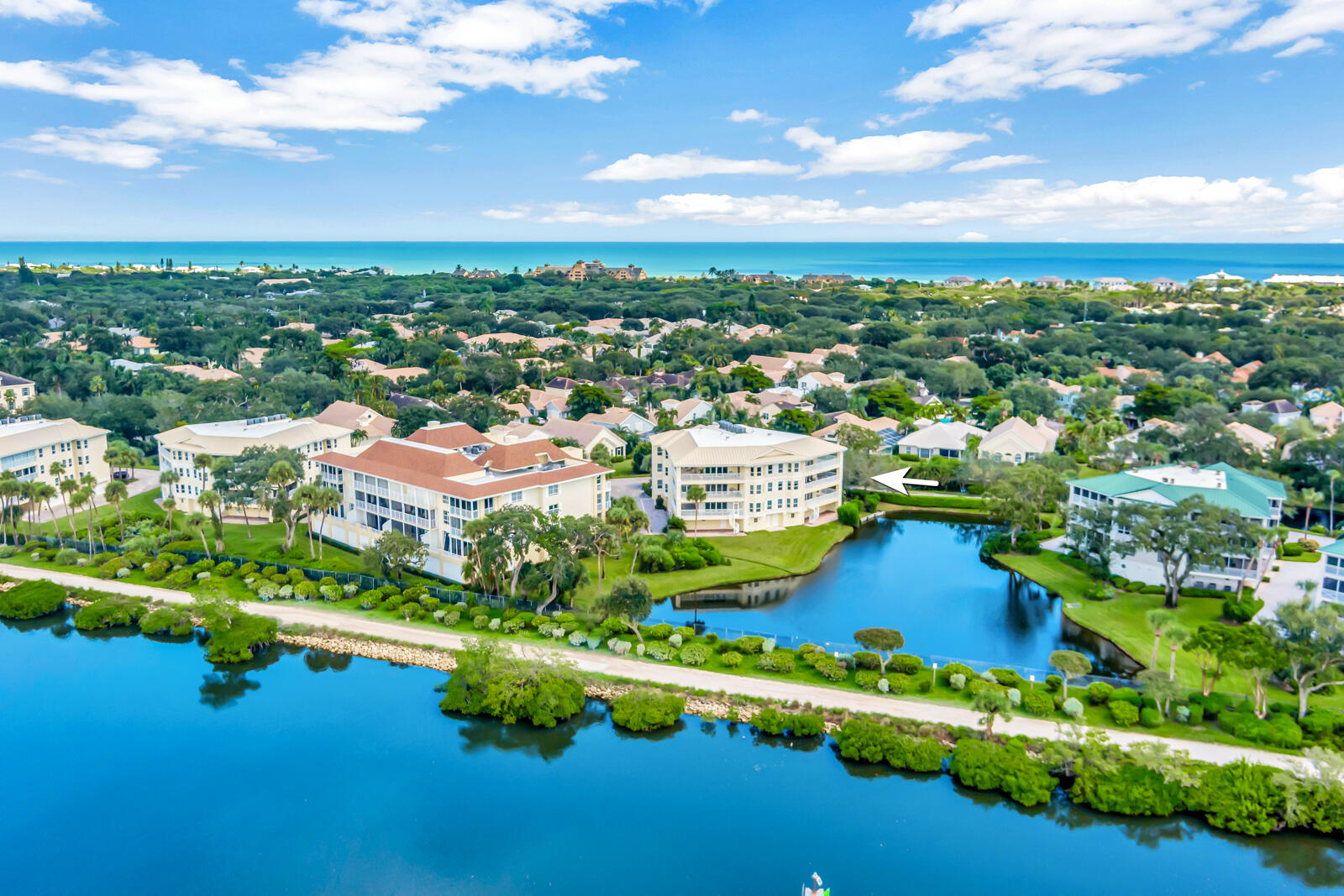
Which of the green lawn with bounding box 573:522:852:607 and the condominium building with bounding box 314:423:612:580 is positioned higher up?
the condominium building with bounding box 314:423:612:580

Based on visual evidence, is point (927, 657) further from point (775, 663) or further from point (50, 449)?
point (50, 449)

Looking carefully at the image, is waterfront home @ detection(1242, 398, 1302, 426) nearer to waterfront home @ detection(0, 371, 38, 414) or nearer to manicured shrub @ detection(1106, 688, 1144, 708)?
manicured shrub @ detection(1106, 688, 1144, 708)

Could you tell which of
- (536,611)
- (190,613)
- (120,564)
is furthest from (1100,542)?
(120,564)

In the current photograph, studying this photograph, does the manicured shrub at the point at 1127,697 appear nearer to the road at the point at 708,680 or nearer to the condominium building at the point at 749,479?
the road at the point at 708,680

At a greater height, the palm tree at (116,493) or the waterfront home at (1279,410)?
the waterfront home at (1279,410)

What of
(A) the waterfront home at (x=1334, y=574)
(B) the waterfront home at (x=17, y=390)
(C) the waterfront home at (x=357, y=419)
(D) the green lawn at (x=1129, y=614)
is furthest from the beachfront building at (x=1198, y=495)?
(B) the waterfront home at (x=17, y=390)

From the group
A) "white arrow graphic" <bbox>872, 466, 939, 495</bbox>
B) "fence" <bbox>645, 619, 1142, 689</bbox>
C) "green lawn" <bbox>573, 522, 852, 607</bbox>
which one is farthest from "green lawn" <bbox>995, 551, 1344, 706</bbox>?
"white arrow graphic" <bbox>872, 466, 939, 495</bbox>

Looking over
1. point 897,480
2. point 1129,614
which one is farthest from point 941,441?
point 1129,614
